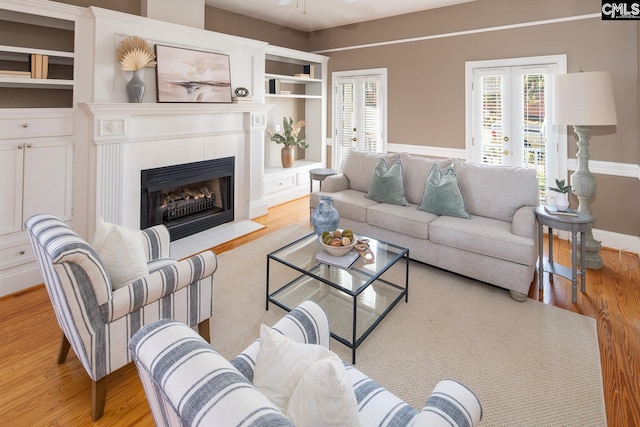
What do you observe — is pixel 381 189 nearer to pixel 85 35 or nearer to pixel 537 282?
pixel 537 282

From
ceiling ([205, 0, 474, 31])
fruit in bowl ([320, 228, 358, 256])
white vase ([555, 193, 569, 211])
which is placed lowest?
fruit in bowl ([320, 228, 358, 256])

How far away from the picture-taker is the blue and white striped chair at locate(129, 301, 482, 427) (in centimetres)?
70

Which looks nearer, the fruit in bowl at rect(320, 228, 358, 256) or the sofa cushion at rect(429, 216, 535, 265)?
the fruit in bowl at rect(320, 228, 358, 256)

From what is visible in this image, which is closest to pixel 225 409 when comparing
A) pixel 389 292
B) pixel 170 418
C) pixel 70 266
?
pixel 170 418

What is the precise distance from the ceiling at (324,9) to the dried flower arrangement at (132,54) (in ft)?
5.85

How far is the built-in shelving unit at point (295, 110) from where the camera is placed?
572cm

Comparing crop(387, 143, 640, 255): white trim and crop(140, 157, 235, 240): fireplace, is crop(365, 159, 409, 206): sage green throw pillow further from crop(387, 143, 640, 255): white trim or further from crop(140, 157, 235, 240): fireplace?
crop(387, 143, 640, 255): white trim

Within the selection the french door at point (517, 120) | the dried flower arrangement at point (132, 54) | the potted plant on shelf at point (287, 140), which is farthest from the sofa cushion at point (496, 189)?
the dried flower arrangement at point (132, 54)

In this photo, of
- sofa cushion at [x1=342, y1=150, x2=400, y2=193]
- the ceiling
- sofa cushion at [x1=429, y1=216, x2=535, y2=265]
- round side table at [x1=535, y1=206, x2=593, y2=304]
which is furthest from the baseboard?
the ceiling

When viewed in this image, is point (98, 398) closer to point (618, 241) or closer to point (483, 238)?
point (483, 238)

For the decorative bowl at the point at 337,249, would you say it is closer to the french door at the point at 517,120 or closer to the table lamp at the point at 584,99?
the table lamp at the point at 584,99

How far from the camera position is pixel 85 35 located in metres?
3.22

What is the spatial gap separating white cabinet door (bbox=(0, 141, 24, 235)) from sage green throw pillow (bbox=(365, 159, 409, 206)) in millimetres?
3243

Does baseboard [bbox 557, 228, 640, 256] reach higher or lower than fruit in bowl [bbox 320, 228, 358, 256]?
lower
